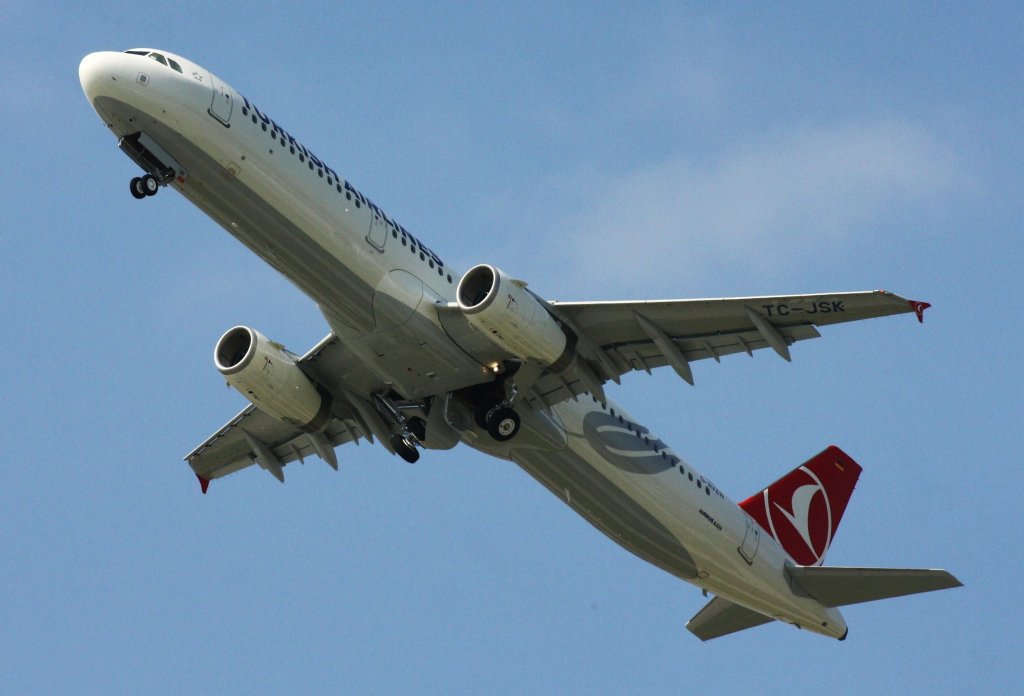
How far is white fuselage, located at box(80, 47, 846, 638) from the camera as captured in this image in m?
28.0

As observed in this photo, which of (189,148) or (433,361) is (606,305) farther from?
(189,148)

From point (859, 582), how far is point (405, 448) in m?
11.9

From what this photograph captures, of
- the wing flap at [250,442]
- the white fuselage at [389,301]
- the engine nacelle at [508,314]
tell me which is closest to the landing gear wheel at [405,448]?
the white fuselage at [389,301]

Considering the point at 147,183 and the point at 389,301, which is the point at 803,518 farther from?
the point at 147,183

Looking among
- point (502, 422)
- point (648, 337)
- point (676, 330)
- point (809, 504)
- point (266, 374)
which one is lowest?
point (502, 422)

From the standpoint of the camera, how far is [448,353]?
100 ft

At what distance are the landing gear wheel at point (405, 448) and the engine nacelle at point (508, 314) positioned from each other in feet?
16.1

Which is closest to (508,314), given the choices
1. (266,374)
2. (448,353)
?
(448,353)

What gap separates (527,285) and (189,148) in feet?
23.7

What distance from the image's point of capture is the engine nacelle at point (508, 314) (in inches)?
1136

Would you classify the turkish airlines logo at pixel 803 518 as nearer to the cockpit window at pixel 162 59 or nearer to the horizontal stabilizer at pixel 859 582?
the horizontal stabilizer at pixel 859 582

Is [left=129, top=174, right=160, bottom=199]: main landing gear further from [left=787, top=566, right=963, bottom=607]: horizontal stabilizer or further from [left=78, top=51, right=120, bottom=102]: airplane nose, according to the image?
[left=787, top=566, right=963, bottom=607]: horizontal stabilizer

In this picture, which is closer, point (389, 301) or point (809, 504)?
point (389, 301)

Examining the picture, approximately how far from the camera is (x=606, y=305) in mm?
30250
